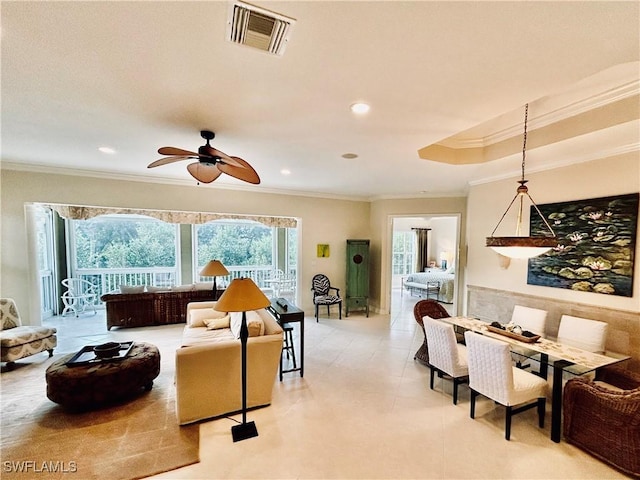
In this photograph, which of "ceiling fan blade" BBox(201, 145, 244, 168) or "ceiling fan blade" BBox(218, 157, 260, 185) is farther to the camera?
"ceiling fan blade" BBox(218, 157, 260, 185)

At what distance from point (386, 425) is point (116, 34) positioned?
137 inches

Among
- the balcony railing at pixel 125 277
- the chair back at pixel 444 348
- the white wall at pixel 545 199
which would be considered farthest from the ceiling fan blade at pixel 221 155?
the balcony railing at pixel 125 277

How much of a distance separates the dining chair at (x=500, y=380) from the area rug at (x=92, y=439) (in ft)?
8.33

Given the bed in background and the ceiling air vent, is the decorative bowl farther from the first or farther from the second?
the bed in background

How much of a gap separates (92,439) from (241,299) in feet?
5.71

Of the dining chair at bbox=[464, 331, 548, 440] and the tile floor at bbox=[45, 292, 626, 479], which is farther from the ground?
the dining chair at bbox=[464, 331, 548, 440]

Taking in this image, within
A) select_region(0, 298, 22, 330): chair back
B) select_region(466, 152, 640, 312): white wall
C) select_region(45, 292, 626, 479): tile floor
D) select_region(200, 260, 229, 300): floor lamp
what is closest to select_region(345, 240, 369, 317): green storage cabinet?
select_region(466, 152, 640, 312): white wall

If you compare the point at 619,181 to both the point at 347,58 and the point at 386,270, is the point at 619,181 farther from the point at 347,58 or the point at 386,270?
the point at 386,270

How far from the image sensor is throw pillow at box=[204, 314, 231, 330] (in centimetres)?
383

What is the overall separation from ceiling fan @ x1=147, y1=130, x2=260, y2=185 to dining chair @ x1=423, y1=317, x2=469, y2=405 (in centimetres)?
245

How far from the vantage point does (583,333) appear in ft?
9.38

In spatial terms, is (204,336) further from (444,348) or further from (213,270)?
(444,348)

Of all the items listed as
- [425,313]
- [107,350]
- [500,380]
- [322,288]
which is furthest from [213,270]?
[500,380]

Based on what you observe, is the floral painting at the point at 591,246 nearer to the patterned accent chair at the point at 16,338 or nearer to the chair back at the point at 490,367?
the chair back at the point at 490,367
